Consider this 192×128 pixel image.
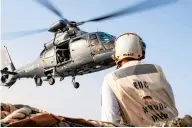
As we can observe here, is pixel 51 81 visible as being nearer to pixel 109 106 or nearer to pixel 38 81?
pixel 38 81

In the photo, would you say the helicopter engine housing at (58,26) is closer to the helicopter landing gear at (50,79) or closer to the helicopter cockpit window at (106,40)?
the helicopter cockpit window at (106,40)

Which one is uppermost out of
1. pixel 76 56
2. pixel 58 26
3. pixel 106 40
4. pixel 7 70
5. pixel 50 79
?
pixel 58 26

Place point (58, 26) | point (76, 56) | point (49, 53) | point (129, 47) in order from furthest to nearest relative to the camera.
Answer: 1. point (49, 53)
2. point (58, 26)
3. point (76, 56)
4. point (129, 47)

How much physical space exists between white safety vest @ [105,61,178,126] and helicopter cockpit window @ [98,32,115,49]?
48.9ft

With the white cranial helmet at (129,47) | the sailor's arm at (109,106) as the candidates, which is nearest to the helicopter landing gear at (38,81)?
the white cranial helmet at (129,47)

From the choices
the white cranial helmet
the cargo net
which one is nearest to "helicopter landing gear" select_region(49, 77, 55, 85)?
the white cranial helmet

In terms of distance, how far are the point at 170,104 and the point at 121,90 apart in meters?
0.33

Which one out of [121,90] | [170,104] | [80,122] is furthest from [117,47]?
[80,122]

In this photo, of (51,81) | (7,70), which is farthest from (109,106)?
(7,70)

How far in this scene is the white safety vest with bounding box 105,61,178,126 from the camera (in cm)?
224

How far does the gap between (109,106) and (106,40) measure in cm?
1546

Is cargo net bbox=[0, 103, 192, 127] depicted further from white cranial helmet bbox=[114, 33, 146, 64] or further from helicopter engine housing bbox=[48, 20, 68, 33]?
helicopter engine housing bbox=[48, 20, 68, 33]

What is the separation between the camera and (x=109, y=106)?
88.4 inches

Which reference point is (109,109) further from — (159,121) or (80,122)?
(80,122)
